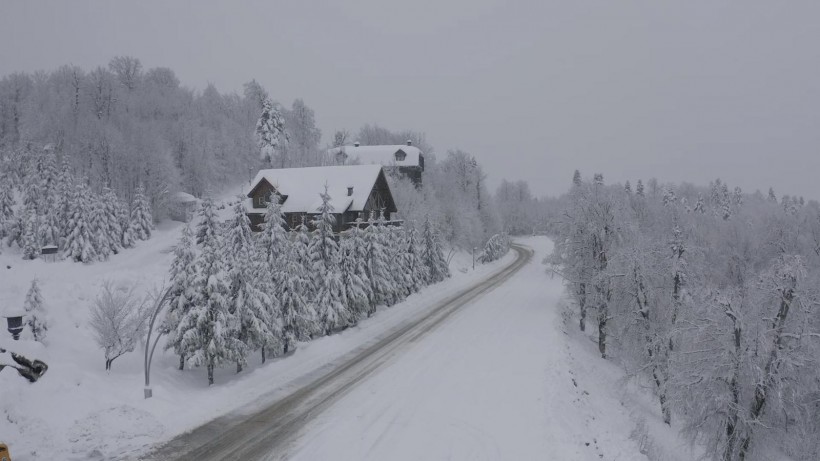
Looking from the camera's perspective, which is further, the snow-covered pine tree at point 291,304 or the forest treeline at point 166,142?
the forest treeline at point 166,142

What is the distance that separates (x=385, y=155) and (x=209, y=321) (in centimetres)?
6518

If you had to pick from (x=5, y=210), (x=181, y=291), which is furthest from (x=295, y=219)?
(x=5, y=210)

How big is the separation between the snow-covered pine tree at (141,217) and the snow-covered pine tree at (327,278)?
35.3 metres

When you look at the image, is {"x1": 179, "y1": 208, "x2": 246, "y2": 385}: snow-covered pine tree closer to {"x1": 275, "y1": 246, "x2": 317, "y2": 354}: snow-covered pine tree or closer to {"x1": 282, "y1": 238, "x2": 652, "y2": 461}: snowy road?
{"x1": 275, "y1": 246, "x2": 317, "y2": 354}: snow-covered pine tree

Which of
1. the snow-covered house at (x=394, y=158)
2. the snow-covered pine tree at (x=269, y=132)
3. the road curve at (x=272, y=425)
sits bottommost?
the road curve at (x=272, y=425)

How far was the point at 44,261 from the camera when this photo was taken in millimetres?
43125

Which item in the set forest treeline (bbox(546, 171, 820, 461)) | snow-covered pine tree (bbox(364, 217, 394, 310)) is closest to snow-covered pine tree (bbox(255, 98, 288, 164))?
snow-covered pine tree (bbox(364, 217, 394, 310))

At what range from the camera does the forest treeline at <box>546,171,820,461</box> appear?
1681 cm

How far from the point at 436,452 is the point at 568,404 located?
7.26 metres

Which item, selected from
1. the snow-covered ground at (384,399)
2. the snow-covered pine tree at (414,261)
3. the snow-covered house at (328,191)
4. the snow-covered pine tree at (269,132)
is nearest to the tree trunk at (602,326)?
the snow-covered ground at (384,399)

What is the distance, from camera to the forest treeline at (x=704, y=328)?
16812 mm

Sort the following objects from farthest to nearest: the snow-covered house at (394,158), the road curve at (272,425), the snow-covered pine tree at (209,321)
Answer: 1. the snow-covered house at (394,158)
2. the snow-covered pine tree at (209,321)
3. the road curve at (272,425)

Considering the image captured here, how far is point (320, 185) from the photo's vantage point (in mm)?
49031

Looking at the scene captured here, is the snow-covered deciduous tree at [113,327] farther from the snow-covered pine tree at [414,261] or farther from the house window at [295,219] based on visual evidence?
the house window at [295,219]
